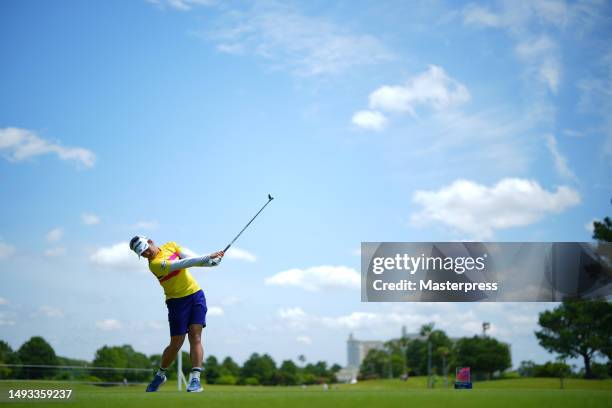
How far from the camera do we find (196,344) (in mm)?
10555

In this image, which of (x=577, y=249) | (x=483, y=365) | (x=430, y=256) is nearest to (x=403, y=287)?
(x=430, y=256)

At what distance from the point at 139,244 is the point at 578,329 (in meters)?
69.5

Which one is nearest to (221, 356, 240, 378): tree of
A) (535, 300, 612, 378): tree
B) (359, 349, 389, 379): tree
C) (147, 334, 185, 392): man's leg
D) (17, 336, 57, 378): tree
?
(359, 349, 389, 379): tree

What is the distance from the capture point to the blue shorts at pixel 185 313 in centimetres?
1056

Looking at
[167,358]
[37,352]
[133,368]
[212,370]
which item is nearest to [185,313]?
[167,358]

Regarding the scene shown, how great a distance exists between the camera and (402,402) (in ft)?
24.1

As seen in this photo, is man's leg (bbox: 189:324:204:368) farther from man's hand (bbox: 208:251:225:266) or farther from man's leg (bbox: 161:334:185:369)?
man's hand (bbox: 208:251:225:266)

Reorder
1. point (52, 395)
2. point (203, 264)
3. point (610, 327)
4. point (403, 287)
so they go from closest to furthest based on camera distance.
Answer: point (52, 395) → point (203, 264) → point (403, 287) → point (610, 327)

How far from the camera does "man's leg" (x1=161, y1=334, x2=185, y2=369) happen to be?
34.8 ft

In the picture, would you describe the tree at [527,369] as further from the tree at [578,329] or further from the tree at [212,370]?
the tree at [212,370]

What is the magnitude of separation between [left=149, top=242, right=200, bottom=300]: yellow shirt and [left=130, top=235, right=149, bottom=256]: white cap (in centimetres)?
24

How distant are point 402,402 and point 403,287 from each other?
1914cm

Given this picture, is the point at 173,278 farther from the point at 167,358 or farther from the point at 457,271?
the point at 457,271

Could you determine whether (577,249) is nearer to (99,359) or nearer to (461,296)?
(461,296)
